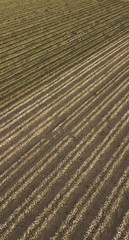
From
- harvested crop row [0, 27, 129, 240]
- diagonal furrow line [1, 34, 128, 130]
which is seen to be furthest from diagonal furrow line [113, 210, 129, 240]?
diagonal furrow line [1, 34, 128, 130]

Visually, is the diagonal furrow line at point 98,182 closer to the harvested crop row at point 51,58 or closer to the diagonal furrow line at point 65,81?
the diagonal furrow line at point 65,81

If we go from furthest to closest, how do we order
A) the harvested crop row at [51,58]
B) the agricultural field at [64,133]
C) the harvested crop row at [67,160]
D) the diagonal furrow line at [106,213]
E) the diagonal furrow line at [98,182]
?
the harvested crop row at [51,58] → the agricultural field at [64,133] → the harvested crop row at [67,160] → the diagonal furrow line at [98,182] → the diagonal furrow line at [106,213]

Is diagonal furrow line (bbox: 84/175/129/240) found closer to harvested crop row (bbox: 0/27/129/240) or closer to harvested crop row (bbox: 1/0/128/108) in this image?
harvested crop row (bbox: 0/27/129/240)

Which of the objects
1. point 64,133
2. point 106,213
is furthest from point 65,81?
point 106,213

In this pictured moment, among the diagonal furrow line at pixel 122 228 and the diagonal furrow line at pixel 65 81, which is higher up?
the diagonal furrow line at pixel 65 81

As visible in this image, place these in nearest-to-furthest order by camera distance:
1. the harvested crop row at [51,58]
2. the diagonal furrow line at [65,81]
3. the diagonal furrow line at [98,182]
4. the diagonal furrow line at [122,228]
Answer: the diagonal furrow line at [122,228], the diagonal furrow line at [98,182], the diagonal furrow line at [65,81], the harvested crop row at [51,58]

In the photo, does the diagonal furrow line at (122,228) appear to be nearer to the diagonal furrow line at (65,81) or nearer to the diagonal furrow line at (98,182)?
the diagonal furrow line at (98,182)

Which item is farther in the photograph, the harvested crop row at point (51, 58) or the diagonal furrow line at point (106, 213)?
the harvested crop row at point (51, 58)

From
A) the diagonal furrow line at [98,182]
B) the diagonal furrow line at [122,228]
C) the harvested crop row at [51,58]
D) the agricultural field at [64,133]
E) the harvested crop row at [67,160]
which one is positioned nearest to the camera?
the diagonal furrow line at [122,228]

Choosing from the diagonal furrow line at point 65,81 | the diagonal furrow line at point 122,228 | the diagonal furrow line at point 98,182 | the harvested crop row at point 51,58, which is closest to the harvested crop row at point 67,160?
the diagonal furrow line at point 98,182

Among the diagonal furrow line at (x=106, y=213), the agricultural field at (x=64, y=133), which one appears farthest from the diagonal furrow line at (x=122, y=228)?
the diagonal furrow line at (x=106, y=213)
